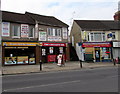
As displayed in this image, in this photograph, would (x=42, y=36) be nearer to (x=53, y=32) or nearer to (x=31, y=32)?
(x=31, y=32)

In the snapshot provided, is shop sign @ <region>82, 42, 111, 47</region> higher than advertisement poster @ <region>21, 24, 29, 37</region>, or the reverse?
advertisement poster @ <region>21, 24, 29, 37</region>

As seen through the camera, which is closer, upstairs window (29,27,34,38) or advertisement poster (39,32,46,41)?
upstairs window (29,27,34,38)

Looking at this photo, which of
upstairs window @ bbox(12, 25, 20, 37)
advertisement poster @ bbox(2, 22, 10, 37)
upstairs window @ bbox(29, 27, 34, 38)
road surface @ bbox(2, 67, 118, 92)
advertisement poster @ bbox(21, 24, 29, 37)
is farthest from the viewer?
upstairs window @ bbox(29, 27, 34, 38)

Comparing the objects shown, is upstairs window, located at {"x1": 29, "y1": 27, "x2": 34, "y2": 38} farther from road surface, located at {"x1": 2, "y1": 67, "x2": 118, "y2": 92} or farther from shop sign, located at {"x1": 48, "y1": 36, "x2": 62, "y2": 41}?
road surface, located at {"x1": 2, "y1": 67, "x2": 118, "y2": 92}

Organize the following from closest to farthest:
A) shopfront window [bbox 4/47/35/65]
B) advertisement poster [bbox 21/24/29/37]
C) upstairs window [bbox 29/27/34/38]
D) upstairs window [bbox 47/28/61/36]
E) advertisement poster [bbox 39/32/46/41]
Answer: shopfront window [bbox 4/47/35/65], advertisement poster [bbox 21/24/29/37], upstairs window [bbox 29/27/34/38], advertisement poster [bbox 39/32/46/41], upstairs window [bbox 47/28/61/36]

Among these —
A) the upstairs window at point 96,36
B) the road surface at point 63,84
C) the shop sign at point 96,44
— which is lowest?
the road surface at point 63,84

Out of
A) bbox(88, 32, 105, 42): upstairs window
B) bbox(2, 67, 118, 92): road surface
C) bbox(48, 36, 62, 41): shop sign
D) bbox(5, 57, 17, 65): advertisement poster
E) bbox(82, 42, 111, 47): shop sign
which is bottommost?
bbox(2, 67, 118, 92): road surface

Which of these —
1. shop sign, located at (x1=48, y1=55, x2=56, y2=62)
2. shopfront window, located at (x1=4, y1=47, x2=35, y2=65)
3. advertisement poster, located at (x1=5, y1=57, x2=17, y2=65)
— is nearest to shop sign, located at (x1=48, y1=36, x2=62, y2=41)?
shop sign, located at (x1=48, y1=55, x2=56, y2=62)

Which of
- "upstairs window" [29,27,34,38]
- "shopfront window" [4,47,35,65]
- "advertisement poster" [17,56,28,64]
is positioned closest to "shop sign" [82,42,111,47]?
"upstairs window" [29,27,34,38]

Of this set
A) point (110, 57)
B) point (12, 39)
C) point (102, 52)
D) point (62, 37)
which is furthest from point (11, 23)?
point (110, 57)

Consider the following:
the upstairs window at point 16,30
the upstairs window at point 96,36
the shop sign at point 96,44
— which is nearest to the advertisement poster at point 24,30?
the upstairs window at point 16,30

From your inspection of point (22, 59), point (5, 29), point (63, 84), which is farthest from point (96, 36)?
point (63, 84)

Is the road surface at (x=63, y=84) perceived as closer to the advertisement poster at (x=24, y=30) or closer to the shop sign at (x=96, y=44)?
the advertisement poster at (x=24, y=30)

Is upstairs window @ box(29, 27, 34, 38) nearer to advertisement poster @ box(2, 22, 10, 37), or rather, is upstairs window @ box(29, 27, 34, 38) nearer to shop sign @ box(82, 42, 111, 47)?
advertisement poster @ box(2, 22, 10, 37)
